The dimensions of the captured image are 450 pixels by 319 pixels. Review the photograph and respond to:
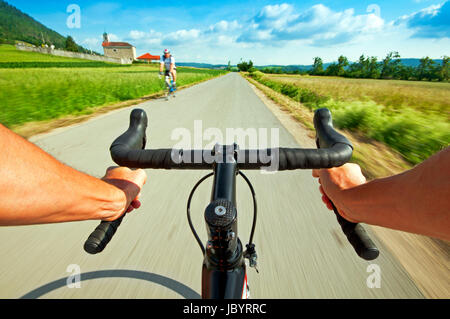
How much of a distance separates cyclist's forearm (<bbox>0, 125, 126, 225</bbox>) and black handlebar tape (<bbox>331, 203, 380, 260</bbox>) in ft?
3.70

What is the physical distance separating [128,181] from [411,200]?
49.3 inches

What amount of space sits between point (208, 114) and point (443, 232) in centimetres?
673

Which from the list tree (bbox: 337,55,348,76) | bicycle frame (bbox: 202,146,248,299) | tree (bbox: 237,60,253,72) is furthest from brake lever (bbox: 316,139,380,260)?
tree (bbox: 237,60,253,72)

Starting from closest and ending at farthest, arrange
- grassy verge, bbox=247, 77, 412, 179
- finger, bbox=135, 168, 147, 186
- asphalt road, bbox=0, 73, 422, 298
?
finger, bbox=135, 168, 147, 186, asphalt road, bbox=0, 73, 422, 298, grassy verge, bbox=247, 77, 412, 179

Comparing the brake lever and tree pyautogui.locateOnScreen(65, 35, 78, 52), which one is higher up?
tree pyautogui.locateOnScreen(65, 35, 78, 52)

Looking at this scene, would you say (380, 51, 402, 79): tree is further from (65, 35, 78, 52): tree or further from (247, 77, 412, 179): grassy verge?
(65, 35, 78, 52): tree

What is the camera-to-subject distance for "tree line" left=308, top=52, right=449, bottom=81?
4356cm

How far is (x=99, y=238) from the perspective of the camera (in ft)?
3.03

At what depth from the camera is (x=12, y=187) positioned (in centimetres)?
61

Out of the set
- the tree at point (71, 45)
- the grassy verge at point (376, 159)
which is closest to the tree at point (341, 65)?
the grassy verge at point (376, 159)

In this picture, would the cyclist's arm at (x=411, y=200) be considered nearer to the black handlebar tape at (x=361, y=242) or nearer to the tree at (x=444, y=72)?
the black handlebar tape at (x=361, y=242)

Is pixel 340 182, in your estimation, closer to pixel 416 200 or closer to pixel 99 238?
pixel 416 200
